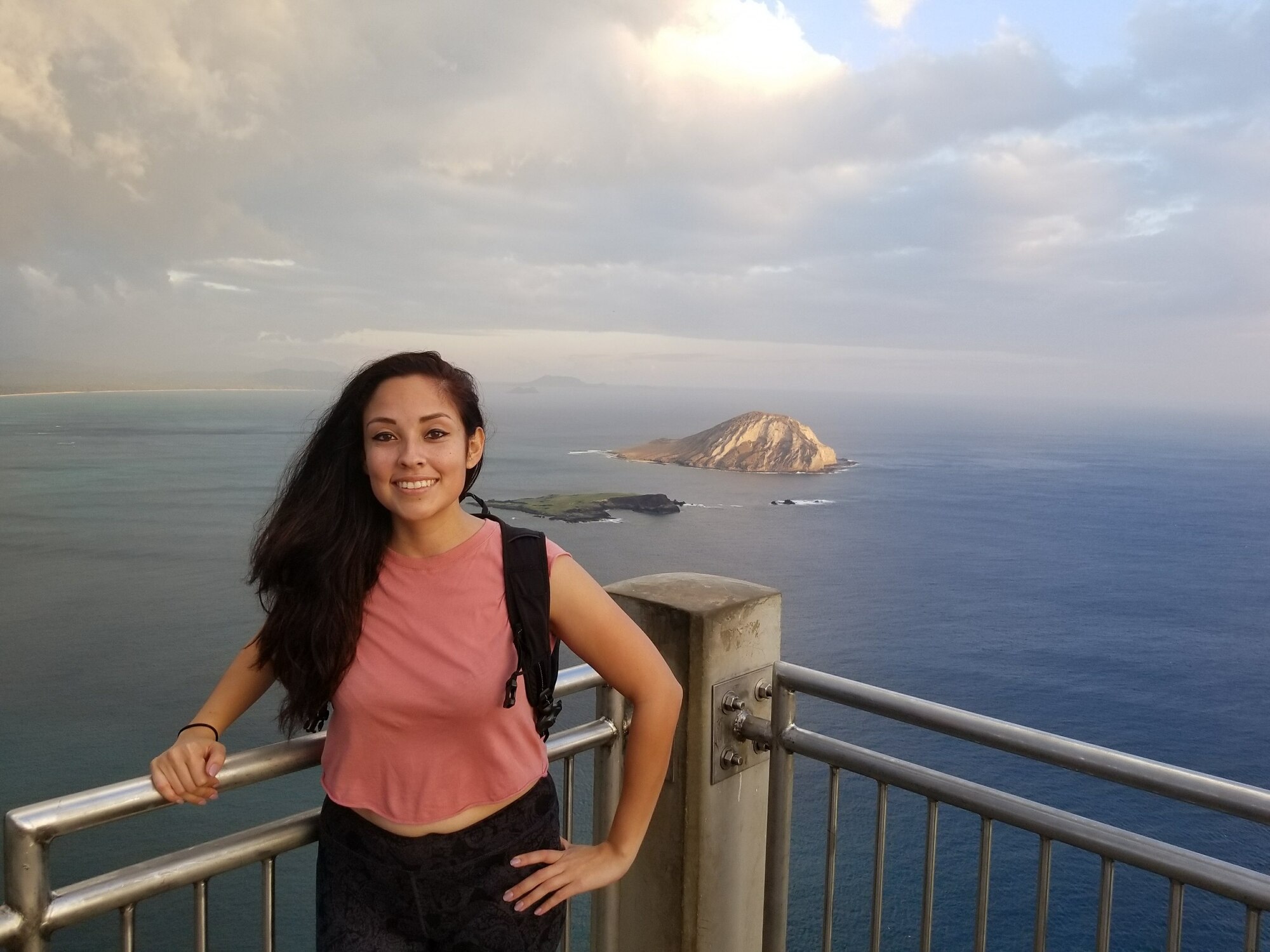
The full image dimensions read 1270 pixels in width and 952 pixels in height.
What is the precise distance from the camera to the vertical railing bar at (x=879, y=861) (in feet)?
6.01

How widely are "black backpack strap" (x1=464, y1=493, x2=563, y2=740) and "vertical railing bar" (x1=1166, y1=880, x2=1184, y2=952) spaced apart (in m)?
1.00

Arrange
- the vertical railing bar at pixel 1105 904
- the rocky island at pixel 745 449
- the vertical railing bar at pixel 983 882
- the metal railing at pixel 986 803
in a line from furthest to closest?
the rocky island at pixel 745 449 < the vertical railing bar at pixel 983 882 < the vertical railing bar at pixel 1105 904 < the metal railing at pixel 986 803

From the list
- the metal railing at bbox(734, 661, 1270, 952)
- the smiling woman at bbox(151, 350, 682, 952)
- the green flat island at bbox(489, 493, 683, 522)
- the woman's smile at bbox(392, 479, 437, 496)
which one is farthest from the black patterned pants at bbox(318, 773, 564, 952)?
the green flat island at bbox(489, 493, 683, 522)

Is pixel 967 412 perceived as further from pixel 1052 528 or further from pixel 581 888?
pixel 581 888

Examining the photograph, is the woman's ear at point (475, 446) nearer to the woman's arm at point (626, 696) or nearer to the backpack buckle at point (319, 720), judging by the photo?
the woman's arm at point (626, 696)

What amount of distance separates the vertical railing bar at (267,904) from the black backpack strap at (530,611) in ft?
1.54

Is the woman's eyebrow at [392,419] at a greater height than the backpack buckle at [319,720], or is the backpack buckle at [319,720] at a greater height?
the woman's eyebrow at [392,419]

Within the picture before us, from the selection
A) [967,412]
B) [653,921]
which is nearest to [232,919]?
[653,921]

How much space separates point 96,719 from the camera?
34.8 metres

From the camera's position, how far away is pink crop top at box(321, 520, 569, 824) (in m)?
1.32

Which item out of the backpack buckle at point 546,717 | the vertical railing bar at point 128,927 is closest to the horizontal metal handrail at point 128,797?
the vertical railing bar at point 128,927

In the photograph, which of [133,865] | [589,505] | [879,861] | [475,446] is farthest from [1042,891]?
[589,505]

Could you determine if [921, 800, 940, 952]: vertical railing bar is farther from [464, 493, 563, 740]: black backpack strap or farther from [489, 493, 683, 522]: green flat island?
[489, 493, 683, 522]: green flat island

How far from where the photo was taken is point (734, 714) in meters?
2.11
